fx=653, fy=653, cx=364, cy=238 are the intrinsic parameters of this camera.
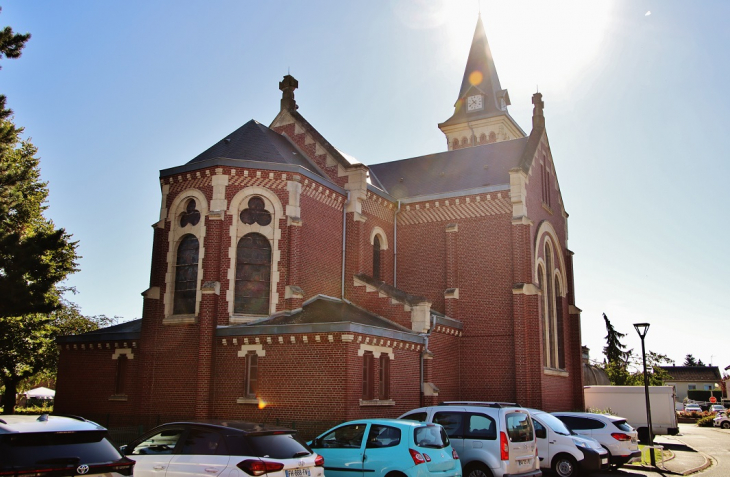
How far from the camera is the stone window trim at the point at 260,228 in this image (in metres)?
22.3

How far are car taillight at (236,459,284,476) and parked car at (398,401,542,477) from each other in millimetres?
5149

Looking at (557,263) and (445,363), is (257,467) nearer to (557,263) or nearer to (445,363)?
(445,363)

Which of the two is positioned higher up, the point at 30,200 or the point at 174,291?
the point at 30,200

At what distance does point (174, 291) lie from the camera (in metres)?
22.9

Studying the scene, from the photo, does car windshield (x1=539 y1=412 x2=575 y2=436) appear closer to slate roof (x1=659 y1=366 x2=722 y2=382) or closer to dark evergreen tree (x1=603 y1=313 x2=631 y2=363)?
dark evergreen tree (x1=603 y1=313 x2=631 y2=363)

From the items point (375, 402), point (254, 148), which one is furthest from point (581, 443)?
point (254, 148)

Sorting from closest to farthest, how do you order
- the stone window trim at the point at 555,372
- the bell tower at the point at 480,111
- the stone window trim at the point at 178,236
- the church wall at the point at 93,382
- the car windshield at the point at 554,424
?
the car windshield at the point at 554,424, the stone window trim at the point at 178,236, the church wall at the point at 93,382, the stone window trim at the point at 555,372, the bell tower at the point at 480,111

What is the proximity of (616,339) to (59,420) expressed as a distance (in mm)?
79440

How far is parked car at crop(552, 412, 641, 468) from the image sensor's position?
701 inches

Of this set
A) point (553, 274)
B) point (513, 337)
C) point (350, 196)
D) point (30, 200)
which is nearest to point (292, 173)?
point (350, 196)

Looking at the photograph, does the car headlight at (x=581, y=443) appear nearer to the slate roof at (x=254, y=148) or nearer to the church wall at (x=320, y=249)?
the church wall at (x=320, y=249)

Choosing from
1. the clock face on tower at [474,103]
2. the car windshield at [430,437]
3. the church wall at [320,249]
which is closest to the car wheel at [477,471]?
the car windshield at [430,437]

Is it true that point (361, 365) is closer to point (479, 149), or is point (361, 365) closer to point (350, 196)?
point (350, 196)

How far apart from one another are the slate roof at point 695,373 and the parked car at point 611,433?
100 metres
